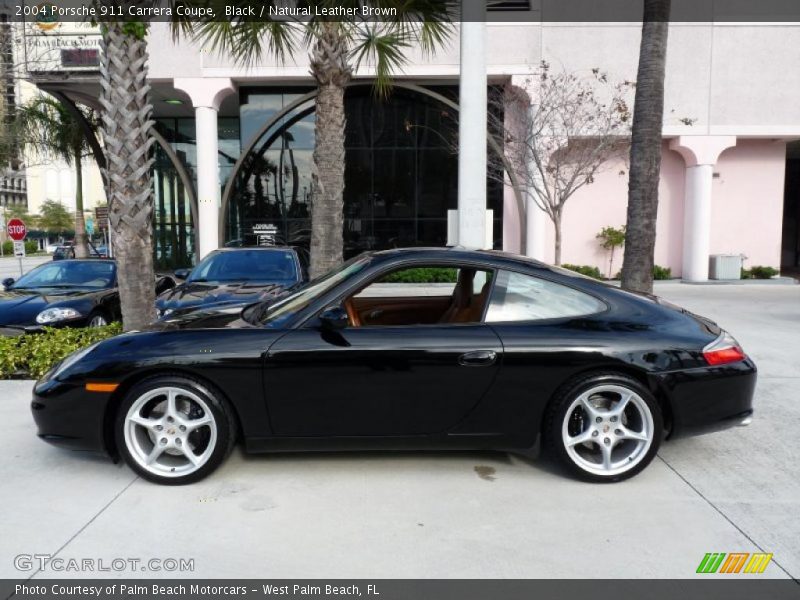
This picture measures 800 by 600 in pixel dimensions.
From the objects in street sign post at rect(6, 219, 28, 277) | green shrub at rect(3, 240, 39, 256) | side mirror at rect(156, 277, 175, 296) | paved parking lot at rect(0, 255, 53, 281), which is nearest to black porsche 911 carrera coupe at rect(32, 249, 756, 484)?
side mirror at rect(156, 277, 175, 296)

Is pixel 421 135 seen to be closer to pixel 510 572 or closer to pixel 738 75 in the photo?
pixel 738 75

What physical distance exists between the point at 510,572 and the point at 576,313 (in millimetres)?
1677

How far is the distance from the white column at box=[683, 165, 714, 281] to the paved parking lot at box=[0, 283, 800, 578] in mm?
15523

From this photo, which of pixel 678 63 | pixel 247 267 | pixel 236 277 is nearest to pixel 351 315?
pixel 236 277

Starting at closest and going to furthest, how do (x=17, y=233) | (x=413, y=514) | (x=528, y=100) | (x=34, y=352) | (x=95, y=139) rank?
(x=413, y=514) → (x=34, y=352) → (x=17, y=233) → (x=528, y=100) → (x=95, y=139)

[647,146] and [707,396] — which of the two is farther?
[647,146]

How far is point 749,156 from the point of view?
19.3 metres

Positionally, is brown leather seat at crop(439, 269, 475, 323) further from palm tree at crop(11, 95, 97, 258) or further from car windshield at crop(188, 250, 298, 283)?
palm tree at crop(11, 95, 97, 258)

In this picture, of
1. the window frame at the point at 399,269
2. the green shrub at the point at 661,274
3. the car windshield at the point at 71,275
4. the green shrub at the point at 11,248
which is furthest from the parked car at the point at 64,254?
the green shrub at the point at 11,248

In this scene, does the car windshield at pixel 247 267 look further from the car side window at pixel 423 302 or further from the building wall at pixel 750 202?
the building wall at pixel 750 202

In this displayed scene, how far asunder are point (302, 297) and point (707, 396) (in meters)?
2.67

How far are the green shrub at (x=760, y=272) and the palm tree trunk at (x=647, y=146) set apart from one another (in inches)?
564

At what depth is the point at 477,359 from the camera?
357 centimetres

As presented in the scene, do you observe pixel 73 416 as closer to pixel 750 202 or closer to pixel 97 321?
pixel 97 321
